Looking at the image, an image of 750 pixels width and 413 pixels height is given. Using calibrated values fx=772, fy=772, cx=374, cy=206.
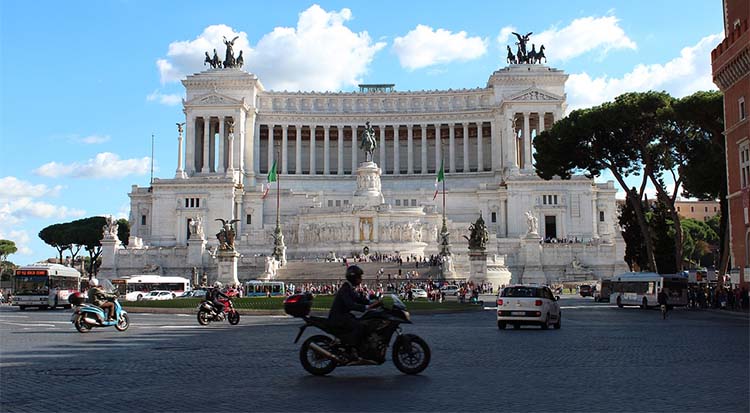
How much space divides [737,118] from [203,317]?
29140 millimetres

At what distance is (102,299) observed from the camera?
2459cm

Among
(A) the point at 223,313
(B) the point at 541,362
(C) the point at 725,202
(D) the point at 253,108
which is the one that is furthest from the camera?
(D) the point at 253,108

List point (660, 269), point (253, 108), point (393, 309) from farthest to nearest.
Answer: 1. point (253, 108)
2. point (660, 269)
3. point (393, 309)

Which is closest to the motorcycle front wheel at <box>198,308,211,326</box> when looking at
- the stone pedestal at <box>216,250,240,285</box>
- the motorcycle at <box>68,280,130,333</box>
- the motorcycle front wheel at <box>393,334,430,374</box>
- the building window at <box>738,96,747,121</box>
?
the motorcycle at <box>68,280,130,333</box>

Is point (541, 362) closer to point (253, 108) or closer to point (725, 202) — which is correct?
point (725, 202)

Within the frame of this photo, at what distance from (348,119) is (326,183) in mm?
9734

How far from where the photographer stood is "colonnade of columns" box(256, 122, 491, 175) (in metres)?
108

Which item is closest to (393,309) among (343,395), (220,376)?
(343,395)

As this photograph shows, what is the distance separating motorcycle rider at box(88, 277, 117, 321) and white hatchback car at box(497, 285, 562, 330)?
41.5 feet

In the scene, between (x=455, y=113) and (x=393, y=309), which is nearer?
(x=393, y=309)

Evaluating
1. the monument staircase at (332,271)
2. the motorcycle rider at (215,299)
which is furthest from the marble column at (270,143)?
the motorcycle rider at (215,299)

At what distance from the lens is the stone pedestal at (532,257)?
75.8 m

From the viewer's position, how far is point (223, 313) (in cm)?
3039

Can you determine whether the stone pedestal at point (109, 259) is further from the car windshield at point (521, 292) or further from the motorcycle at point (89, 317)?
the car windshield at point (521, 292)
